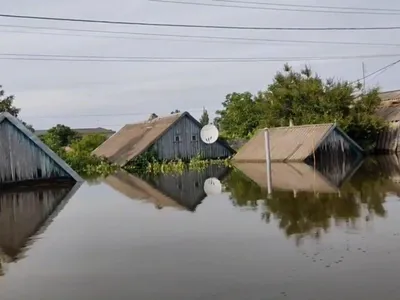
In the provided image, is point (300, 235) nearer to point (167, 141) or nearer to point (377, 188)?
point (377, 188)

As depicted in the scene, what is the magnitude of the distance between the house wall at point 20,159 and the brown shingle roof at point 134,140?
38.5 ft

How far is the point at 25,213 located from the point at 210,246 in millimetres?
7172

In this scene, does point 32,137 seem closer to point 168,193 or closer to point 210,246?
point 168,193

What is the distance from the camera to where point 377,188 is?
15.5 m

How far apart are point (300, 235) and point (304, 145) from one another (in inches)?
872

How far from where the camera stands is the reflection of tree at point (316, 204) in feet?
33.7

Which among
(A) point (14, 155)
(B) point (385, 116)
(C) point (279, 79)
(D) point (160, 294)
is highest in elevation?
(C) point (279, 79)

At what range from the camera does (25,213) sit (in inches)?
559

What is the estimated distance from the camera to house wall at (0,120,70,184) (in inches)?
850

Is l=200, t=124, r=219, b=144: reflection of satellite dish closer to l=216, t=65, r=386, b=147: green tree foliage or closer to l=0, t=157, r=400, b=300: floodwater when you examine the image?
l=216, t=65, r=386, b=147: green tree foliage

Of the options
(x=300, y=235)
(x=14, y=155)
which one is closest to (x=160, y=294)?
(x=300, y=235)

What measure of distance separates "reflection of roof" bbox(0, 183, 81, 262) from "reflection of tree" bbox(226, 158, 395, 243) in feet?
15.8

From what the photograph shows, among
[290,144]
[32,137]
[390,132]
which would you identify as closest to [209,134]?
[290,144]

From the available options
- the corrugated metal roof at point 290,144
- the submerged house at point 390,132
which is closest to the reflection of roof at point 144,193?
the corrugated metal roof at point 290,144
